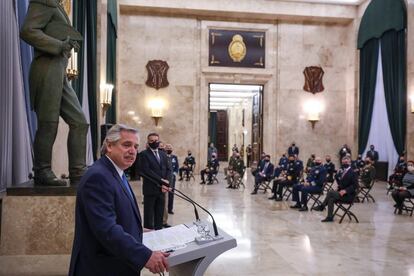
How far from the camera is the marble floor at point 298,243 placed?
15.7 feet

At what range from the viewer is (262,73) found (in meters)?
17.8

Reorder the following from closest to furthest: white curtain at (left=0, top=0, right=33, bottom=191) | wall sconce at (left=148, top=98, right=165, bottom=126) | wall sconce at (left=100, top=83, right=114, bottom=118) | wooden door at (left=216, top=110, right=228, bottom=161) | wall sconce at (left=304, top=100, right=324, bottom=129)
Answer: white curtain at (left=0, top=0, right=33, bottom=191) → wall sconce at (left=100, top=83, right=114, bottom=118) → wall sconce at (left=148, top=98, right=165, bottom=126) → wall sconce at (left=304, top=100, right=324, bottom=129) → wooden door at (left=216, top=110, right=228, bottom=161)

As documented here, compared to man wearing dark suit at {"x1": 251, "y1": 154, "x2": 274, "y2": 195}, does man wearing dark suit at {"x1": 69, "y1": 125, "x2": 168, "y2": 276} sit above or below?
above

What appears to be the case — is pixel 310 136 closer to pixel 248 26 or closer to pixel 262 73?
pixel 262 73

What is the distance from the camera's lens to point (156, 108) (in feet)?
55.5

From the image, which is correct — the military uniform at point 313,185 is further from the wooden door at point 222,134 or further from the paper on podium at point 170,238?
the wooden door at point 222,134

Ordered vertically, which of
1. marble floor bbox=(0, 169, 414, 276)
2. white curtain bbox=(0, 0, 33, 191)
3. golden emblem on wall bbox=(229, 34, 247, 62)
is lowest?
marble floor bbox=(0, 169, 414, 276)

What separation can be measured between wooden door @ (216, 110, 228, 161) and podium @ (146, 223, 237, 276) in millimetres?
31926

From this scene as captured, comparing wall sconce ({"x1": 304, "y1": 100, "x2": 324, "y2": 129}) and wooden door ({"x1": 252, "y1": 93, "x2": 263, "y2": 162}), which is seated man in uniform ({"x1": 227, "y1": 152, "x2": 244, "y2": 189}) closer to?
wooden door ({"x1": 252, "y1": 93, "x2": 263, "y2": 162})

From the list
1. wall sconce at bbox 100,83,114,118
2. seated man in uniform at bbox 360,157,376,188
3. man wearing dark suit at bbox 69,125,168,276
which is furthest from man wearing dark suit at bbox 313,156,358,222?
wall sconce at bbox 100,83,114,118

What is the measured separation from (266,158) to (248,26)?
732cm

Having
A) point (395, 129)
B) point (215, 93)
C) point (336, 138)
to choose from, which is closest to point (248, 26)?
point (336, 138)

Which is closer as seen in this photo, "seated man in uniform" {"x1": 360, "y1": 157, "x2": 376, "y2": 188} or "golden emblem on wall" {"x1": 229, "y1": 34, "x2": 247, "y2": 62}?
"seated man in uniform" {"x1": 360, "y1": 157, "x2": 376, "y2": 188}

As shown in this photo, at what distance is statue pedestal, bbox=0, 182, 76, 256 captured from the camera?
3818mm
